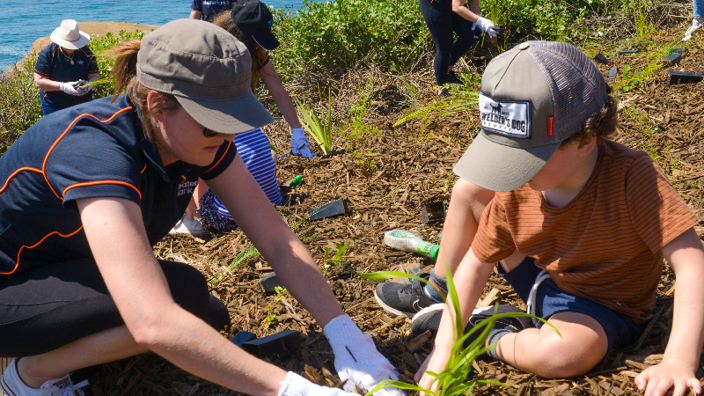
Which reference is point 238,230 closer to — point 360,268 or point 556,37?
Result: point 360,268

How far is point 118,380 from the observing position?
1.87 metres

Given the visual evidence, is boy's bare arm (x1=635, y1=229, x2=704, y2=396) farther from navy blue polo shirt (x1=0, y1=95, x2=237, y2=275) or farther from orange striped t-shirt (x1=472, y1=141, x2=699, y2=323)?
navy blue polo shirt (x1=0, y1=95, x2=237, y2=275)

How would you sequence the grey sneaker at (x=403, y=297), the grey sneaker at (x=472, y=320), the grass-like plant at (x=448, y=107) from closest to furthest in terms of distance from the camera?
Answer: the grey sneaker at (x=472, y=320)
the grey sneaker at (x=403, y=297)
the grass-like plant at (x=448, y=107)

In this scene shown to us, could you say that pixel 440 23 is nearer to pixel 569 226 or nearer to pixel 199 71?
pixel 569 226

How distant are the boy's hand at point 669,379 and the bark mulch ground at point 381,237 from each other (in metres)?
0.18

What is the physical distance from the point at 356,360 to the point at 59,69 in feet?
15.4

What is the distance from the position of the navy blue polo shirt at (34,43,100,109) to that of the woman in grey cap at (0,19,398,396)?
12.5 feet

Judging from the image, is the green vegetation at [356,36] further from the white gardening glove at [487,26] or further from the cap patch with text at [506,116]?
the cap patch with text at [506,116]

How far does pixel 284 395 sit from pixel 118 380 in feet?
2.79

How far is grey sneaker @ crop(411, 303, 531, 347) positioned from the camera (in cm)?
179

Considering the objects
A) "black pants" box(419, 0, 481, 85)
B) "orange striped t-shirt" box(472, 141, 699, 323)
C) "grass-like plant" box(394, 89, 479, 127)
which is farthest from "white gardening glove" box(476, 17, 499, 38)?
"orange striped t-shirt" box(472, 141, 699, 323)

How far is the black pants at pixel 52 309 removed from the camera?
158 cm

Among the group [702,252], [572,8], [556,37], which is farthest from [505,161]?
[572,8]

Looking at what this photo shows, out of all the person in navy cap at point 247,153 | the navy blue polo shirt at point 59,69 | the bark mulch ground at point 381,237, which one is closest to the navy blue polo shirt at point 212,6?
the person in navy cap at point 247,153
